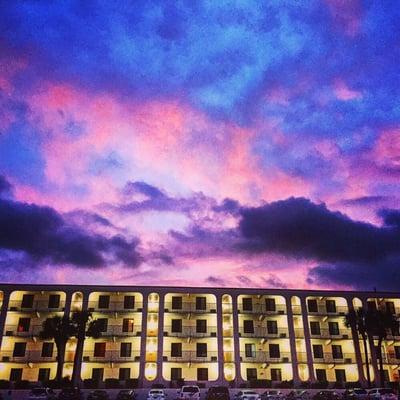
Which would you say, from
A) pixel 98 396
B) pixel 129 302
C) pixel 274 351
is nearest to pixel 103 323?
pixel 129 302

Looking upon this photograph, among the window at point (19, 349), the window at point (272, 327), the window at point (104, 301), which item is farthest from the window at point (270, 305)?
the window at point (19, 349)

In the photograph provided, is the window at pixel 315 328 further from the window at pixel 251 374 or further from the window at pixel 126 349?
the window at pixel 126 349

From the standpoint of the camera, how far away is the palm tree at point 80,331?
184ft

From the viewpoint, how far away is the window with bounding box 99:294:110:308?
215 feet

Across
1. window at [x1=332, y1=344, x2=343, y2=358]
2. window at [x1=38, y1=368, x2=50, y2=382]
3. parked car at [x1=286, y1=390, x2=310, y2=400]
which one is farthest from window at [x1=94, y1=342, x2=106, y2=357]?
window at [x1=332, y1=344, x2=343, y2=358]

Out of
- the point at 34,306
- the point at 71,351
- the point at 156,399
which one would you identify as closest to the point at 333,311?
the point at 156,399

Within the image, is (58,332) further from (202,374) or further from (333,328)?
(333,328)

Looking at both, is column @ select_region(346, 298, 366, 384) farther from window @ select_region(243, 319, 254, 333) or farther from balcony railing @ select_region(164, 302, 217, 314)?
balcony railing @ select_region(164, 302, 217, 314)

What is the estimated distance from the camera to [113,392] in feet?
182

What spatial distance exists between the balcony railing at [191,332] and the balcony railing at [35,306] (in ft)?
49.9

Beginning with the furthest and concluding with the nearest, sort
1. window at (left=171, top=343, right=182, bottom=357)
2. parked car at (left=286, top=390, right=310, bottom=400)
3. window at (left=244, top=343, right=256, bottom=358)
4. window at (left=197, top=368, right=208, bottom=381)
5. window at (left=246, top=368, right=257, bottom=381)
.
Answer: window at (left=244, top=343, right=256, bottom=358)
window at (left=246, top=368, right=257, bottom=381)
window at (left=171, top=343, right=182, bottom=357)
window at (left=197, top=368, right=208, bottom=381)
parked car at (left=286, top=390, right=310, bottom=400)

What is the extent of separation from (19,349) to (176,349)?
70.4 ft

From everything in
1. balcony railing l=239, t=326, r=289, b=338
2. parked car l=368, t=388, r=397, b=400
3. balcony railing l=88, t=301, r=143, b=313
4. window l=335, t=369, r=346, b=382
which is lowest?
parked car l=368, t=388, r=397, b=400

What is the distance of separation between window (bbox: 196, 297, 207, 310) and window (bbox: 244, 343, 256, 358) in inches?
314
